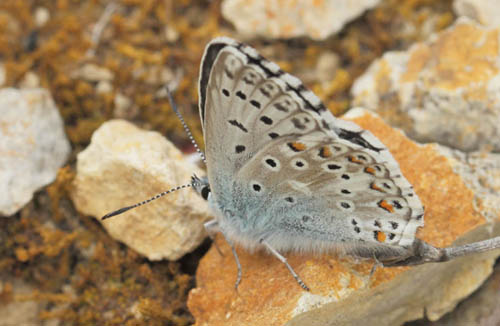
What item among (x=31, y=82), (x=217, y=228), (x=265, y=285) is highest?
(x=31, y=82)

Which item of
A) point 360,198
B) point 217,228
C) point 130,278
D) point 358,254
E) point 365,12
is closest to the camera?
point 360,198

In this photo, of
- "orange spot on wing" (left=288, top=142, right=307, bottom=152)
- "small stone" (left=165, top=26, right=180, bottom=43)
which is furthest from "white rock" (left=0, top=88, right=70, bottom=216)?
"orange spot on wing" (left=288, top=142, right=307, bottom=152)

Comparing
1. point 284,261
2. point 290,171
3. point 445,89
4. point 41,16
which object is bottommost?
point 284,261

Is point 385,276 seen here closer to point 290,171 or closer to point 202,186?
point 290,171

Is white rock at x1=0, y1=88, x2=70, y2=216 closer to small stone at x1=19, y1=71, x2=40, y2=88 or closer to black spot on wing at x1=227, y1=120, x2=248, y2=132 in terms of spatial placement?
small stone at x1=19, y1=71, x2=40, y2=88

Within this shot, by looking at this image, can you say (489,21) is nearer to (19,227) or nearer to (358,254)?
(358,254)

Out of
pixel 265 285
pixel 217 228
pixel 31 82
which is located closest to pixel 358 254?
pixel 265 285

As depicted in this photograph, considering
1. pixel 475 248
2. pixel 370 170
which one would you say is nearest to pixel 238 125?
pixel 370 170
